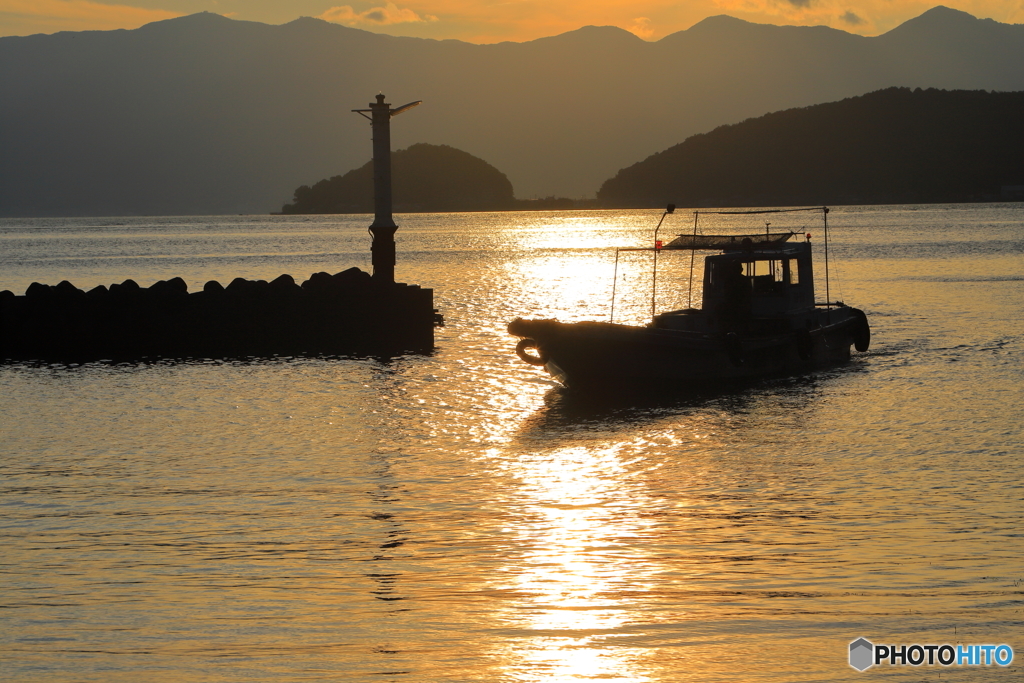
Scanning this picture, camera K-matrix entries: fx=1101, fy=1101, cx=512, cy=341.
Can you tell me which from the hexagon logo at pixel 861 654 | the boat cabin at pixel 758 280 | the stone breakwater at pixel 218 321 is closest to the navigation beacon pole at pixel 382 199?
the stone breakwater at pixel 218 321

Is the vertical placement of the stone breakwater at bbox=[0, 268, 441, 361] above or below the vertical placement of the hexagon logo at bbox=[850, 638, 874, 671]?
above

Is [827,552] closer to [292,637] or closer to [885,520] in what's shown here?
[885,520]

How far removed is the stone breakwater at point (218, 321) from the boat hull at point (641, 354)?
309 inches

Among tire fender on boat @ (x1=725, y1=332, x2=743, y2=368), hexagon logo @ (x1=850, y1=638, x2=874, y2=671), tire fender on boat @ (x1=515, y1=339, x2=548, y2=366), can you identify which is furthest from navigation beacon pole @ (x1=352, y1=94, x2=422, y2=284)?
hexagon logo @ (x1=850, y1=638, x2=874, y2=671)

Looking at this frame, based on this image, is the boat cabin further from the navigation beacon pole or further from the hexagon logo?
the hexagon logo

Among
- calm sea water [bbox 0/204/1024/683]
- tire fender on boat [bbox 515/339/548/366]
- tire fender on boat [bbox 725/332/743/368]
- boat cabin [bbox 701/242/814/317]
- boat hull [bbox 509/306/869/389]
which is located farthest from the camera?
boat cabin [bbox 701/242/814/317]

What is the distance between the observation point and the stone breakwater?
30.5m

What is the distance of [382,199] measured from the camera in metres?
33.4

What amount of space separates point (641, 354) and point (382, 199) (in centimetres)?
1314

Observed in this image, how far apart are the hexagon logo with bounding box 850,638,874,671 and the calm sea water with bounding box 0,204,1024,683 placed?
0.07 metres

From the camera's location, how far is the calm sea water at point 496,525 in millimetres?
8508

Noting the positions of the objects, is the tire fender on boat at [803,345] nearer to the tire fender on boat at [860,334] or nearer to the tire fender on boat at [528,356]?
→ the tire fender on boat at [860,334]

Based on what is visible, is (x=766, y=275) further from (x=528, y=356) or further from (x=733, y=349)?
(x=528, y=356)

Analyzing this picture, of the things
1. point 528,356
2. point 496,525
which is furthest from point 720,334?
point 496,525
